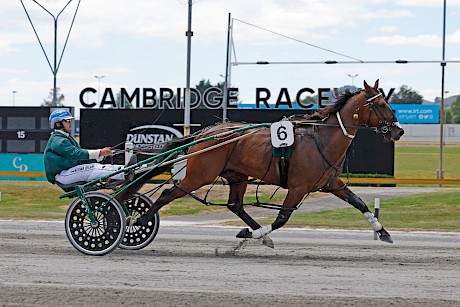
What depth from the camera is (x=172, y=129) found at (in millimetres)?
27344

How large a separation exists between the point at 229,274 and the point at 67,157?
2.75 metres

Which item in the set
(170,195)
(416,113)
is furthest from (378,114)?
(416,113)

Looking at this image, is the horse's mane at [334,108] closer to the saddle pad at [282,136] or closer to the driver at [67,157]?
the saddle pad at [282,136]

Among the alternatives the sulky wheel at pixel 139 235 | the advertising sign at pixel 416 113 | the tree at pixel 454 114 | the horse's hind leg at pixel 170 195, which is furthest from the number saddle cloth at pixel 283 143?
the tree at pixel 454 114

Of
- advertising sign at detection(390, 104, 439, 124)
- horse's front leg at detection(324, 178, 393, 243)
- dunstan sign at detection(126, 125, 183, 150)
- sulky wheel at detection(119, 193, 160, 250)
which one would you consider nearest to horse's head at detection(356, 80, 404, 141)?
horse's front leg at detection(324, 178, 393, 243)

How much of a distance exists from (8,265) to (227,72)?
17712mm

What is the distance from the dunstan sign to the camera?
89.4 feet

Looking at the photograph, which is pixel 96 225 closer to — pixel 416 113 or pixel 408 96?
pixel 416 113

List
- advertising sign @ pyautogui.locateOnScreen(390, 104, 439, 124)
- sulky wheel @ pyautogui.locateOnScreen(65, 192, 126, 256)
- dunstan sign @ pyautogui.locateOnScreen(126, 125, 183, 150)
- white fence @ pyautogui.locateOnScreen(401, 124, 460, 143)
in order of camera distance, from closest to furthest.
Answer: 1. sulky wheel @ pyautogui.locateOnScreen(65, 192, 126, 256)
2. dunstan sign @ pyautogui.locateOnScreen(126, 125, 183, 150)
3. white fence @ pyautogui.locateOnScreen(401, 124, 460, 143)
4. advertising sign @ pyautogui.locateOnScreen(390, 104, 439, 124)

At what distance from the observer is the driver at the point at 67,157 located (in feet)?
33.9

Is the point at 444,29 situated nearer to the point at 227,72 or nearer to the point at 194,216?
the point at 227,72

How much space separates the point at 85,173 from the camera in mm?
10602

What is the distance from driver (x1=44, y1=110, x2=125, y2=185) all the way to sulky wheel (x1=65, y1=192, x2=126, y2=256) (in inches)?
13.0

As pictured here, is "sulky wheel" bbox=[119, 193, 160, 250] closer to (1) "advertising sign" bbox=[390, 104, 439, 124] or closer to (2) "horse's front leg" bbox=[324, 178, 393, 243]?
(2) "horse's front leg" bbox=[324, 178, 393, 243]
